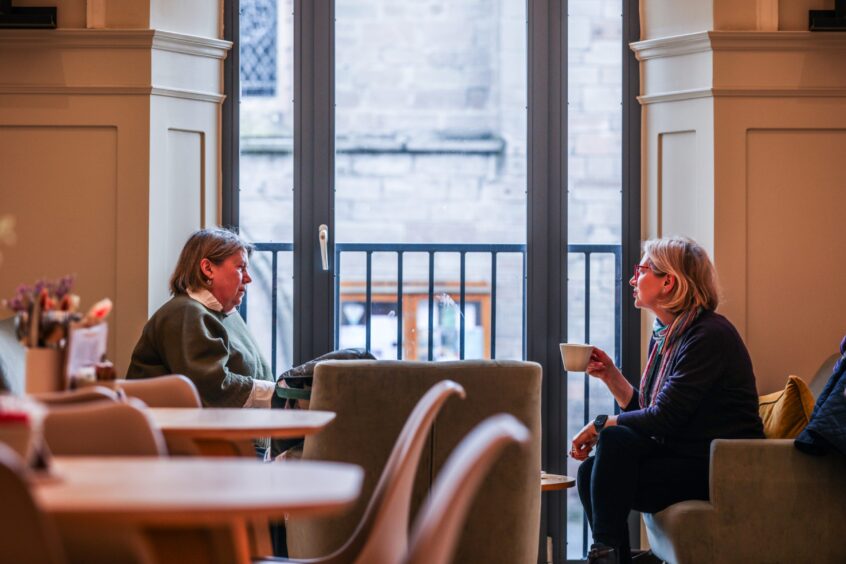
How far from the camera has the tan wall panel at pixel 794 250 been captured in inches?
160

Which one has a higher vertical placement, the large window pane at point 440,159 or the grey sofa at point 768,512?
the large window pane at point 440,159

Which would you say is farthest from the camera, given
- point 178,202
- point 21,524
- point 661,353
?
point 178,202

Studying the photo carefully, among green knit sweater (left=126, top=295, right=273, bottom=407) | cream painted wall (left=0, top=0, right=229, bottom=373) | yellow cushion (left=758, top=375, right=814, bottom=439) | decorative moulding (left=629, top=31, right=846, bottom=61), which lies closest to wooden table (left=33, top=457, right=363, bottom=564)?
green knit sweater (left=126, top=295, right=273, bottom=407)

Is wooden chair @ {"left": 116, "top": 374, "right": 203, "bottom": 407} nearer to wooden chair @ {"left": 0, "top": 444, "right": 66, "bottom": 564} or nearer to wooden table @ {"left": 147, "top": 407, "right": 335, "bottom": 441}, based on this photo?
wooden table @ {"left": 147, "top": 407, "right": 335, "bottom": 441}

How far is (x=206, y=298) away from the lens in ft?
12.2

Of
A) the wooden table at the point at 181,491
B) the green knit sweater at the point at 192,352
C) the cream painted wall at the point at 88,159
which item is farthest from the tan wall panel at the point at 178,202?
the wooden table at the point at 181,491

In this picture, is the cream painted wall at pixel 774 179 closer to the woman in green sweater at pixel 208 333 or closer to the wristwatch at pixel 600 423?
the wristwatch at pixel 600 423

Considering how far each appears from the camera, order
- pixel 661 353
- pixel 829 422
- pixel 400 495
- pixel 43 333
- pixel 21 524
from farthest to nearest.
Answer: pixel 661 353
pixel 829 422
pixel 43 333
pixel 400 495
pixel 21 524

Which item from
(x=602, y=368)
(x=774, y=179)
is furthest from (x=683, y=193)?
(x=602, y=368)

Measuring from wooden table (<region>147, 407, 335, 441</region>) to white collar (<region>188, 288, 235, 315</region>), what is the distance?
1.31m

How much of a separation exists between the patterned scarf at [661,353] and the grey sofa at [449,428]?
66 centimetres

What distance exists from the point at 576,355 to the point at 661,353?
278 mm

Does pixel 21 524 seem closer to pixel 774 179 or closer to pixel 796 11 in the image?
pixel 774 179

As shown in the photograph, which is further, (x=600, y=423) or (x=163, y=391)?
(x=600, y=423)
